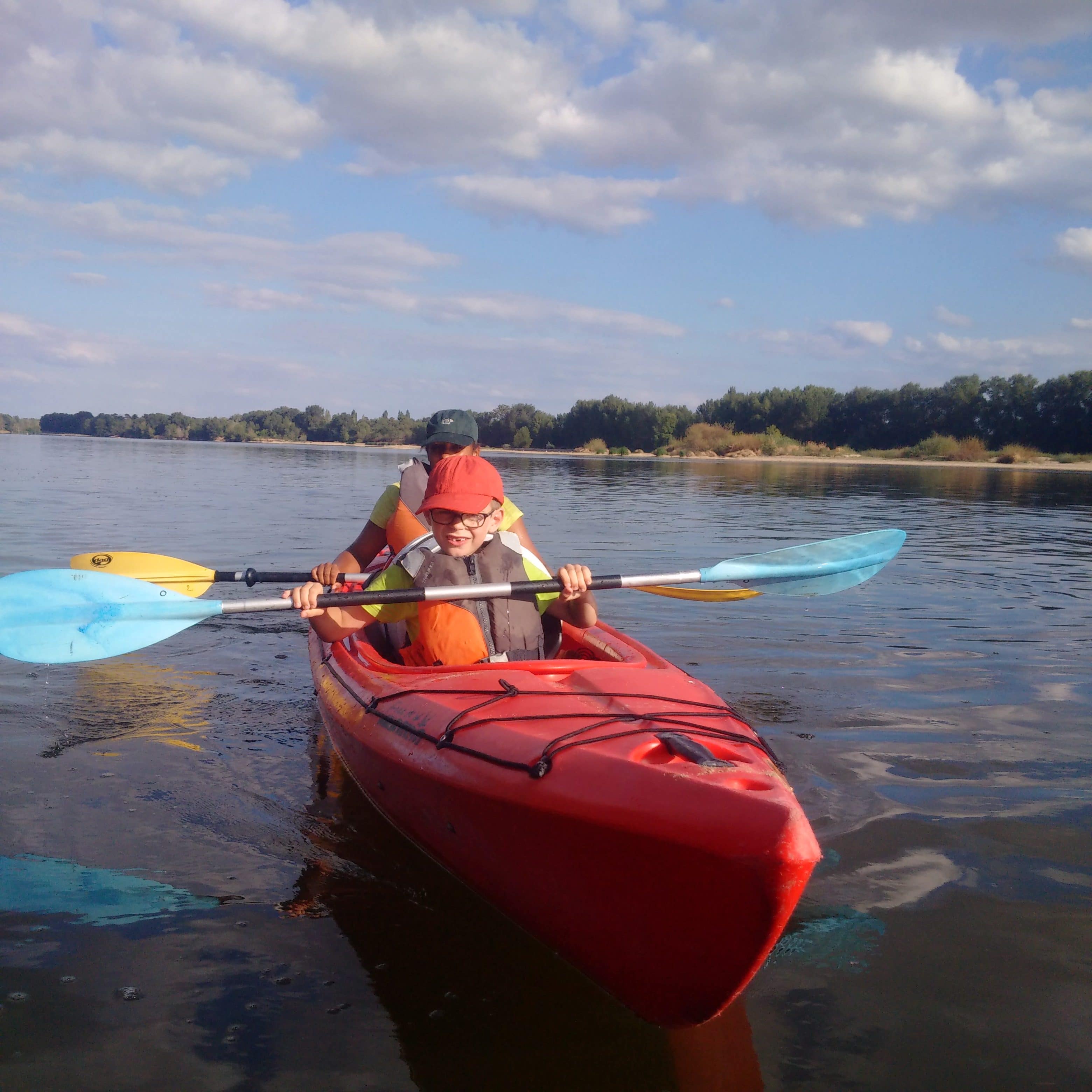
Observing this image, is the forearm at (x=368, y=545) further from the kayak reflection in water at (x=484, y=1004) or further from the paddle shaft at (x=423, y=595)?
the kayak reflection in water at (x=484, y=1004)

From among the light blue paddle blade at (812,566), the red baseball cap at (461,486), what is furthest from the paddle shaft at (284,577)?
the light blue paddle blade at (812,566)

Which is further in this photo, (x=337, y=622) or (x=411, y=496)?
(x=411, y=496)

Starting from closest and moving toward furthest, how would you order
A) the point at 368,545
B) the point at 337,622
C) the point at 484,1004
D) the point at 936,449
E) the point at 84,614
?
the point at 484,1004 < the point at 337,622 < the point at 84,614 < the point at 368,545 < the point at 936,449

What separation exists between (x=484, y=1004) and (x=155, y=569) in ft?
11.8

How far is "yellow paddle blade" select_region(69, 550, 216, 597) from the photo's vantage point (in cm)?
509

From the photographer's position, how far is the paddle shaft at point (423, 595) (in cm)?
364

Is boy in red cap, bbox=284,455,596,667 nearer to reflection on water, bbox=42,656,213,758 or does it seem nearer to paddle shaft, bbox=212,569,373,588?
paddle shaft, bbox=212,569,373,588

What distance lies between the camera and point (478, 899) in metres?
3.19

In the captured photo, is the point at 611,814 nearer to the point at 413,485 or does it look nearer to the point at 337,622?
the point at 337,622

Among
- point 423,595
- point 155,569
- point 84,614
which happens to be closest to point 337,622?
point 423,595

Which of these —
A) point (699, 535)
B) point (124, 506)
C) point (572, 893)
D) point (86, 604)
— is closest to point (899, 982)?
point (572, 893)

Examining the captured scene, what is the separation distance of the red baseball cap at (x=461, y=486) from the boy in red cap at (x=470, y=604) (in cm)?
7

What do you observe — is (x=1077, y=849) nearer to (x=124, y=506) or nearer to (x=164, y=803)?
(x=164, y=803)

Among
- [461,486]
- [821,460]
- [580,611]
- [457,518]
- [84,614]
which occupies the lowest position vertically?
[84,614]
